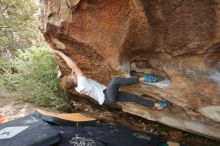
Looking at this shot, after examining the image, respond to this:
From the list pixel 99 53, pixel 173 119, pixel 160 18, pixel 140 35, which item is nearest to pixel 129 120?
pixel 173 119

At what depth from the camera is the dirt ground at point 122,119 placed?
241 inches

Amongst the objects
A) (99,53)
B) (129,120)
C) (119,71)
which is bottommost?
(129,120)

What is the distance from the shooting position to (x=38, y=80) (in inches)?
309

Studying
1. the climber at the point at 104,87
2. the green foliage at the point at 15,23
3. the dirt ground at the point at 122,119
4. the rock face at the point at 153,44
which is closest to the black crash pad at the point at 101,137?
the climber at the point at 104,87

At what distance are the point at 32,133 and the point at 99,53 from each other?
151 cm

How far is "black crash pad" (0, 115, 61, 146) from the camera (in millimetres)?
3812

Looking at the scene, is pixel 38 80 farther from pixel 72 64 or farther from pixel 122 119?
pixel 72 64

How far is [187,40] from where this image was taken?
12.6ft

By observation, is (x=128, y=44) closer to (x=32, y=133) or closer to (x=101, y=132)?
(x=101, y=132)

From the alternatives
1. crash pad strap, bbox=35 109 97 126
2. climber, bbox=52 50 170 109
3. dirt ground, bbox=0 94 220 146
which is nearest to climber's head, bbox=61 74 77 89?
climber, bbox=52 50 170 109

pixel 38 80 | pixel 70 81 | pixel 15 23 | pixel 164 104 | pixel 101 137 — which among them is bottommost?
pixel 101 137

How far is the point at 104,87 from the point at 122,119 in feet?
5.44

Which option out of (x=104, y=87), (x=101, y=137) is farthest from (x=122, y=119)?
(x=101, y=137)

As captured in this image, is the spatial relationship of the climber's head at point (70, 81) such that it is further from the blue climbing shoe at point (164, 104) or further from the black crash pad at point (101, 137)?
the blue climbing shoe at point (164, 104)
